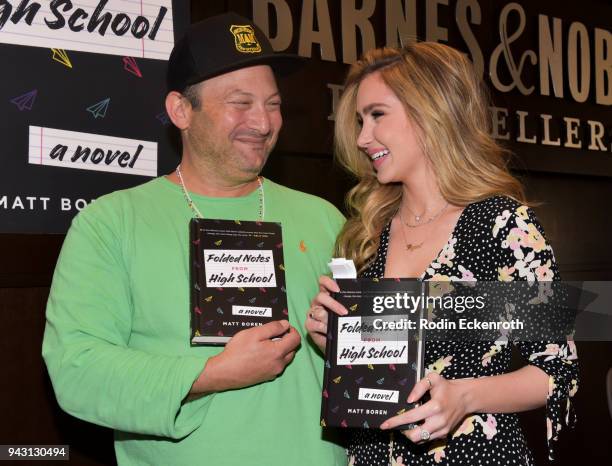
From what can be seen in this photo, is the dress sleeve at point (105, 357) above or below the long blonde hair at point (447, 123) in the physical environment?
below

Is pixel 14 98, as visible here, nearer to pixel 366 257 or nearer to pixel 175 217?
pixel 175 217

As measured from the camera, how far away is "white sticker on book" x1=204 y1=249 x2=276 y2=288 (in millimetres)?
1888

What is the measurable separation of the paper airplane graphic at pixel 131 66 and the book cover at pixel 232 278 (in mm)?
1134

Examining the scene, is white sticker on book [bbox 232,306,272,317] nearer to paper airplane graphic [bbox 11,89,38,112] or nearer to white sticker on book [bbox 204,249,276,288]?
white sticker on book [bbox 204,249,276,288]

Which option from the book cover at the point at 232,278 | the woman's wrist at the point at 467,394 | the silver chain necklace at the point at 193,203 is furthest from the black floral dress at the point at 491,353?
the silver chain necklace at the point at 193,203

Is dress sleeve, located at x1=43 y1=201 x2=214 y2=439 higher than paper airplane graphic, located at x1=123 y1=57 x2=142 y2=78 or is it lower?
lower

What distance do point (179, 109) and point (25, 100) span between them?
2.43 ft

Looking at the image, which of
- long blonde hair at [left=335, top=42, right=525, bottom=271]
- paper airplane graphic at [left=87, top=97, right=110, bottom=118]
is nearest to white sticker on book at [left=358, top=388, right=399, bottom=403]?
long blonde hair at [left=335, top=42, right=525, bottom=271]

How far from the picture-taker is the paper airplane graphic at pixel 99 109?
279 centimetres

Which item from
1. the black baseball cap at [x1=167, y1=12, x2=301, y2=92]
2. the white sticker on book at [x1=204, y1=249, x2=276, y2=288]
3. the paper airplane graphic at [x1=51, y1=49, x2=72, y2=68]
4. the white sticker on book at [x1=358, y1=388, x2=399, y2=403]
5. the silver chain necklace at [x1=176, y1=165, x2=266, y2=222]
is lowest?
the white sticker on book at [x1=358, y1=388, x2=399, y2=403]

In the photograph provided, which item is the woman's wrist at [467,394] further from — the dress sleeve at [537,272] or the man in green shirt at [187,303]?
the man in green shirt at [187,303]

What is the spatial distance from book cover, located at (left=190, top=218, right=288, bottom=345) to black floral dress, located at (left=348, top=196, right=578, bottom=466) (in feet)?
1.23

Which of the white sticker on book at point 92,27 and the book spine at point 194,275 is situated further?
the white sticker on book at point 92,27

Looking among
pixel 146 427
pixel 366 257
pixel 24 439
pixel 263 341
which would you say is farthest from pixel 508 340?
pixel 24 439
